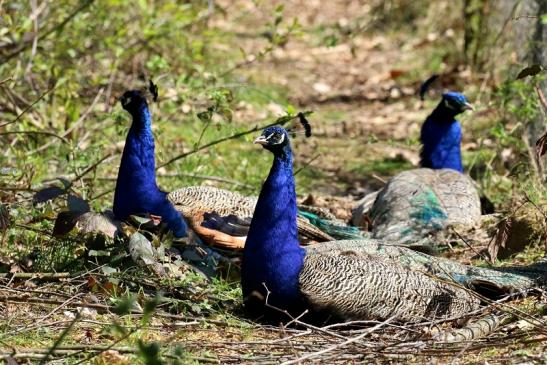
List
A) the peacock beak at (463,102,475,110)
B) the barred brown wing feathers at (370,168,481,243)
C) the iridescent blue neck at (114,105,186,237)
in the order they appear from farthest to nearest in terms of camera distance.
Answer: the peacock beak at (463,102,475,110), the barred brown wing feathers at (370,168,481,243), the iridescent blue neck at (114,105,186,237)

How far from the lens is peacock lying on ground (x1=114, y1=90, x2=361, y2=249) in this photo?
5.48 meters

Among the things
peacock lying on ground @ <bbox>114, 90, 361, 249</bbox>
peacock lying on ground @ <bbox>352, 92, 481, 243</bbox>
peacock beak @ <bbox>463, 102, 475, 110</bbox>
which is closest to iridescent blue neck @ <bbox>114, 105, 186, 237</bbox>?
peacock lying on ground @ <bbox>114, 90, 361, 249</bbox>

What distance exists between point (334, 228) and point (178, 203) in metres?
0.93

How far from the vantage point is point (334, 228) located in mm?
6094

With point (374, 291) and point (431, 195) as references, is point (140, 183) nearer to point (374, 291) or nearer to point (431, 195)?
point (374, 291)

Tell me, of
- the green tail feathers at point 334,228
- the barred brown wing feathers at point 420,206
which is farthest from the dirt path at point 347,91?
the green tail feathers at point 334,228

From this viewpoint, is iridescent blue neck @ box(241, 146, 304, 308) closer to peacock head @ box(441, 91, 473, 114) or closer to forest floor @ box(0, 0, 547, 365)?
forest floor @ box(0, 0, 547, 365)

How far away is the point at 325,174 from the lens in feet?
27.5

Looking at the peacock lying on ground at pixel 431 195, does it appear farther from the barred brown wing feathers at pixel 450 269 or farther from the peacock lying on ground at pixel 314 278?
the peacock lying on ground at pixel 314 278

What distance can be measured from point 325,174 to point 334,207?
1037 millimetres

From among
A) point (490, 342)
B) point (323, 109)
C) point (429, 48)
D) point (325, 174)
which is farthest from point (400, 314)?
point (429, 48)

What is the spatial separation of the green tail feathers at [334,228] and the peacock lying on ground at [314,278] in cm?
101

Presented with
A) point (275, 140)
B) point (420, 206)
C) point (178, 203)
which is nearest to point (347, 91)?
point (420, 206)

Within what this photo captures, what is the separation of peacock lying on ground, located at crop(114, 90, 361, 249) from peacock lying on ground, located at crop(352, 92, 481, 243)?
592 mm
